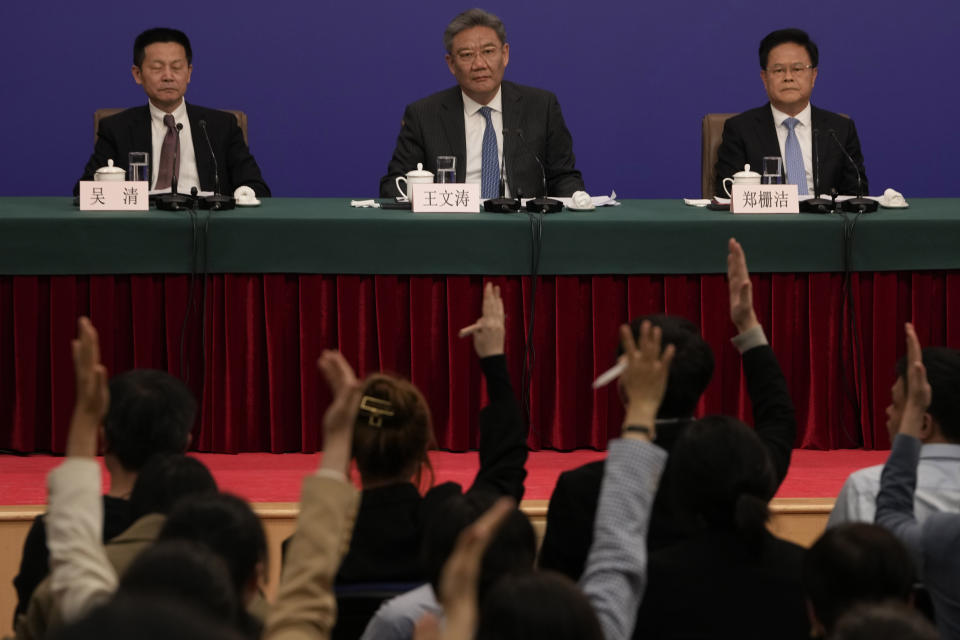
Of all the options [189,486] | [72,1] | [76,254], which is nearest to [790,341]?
[76,254]

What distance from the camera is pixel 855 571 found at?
47.6 inches

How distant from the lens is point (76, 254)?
2.97 meters

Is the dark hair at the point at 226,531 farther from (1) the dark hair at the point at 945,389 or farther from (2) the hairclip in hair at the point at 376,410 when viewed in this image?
(1) the dark hair at the point at 945,389

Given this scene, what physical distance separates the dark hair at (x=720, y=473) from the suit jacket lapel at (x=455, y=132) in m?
2.51

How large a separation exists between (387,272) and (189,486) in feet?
5.14

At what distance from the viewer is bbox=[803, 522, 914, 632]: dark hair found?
1.21 metres

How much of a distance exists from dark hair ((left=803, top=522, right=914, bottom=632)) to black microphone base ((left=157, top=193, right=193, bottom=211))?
7.15 feet

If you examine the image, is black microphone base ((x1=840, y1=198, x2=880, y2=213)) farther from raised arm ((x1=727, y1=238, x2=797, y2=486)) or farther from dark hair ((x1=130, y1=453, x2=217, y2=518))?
dark hair ((x1=130, y1=453, x2=217, y2=518))

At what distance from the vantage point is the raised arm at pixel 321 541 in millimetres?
1128

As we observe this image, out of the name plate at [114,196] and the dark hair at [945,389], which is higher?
the name plate at [114,196]

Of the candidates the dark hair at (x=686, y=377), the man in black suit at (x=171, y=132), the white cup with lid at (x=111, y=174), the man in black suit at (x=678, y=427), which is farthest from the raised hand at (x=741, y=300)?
the man in black suit at (x=171, y=132)

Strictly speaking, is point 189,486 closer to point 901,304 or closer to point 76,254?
point 76,254

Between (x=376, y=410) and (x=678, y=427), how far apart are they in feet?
1.24

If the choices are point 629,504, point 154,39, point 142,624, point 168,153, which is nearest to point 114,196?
point 168,153
